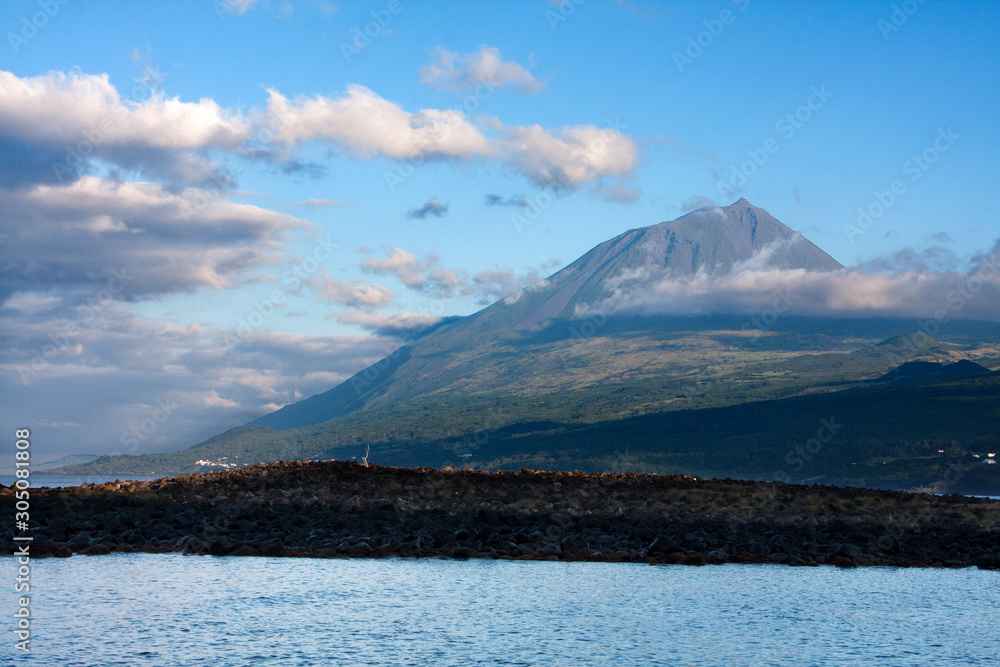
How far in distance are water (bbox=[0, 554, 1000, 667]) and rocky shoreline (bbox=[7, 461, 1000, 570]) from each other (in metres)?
2.21

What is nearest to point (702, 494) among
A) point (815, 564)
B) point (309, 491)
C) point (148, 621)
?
point (815, 564)

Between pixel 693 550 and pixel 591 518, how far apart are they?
6.20m

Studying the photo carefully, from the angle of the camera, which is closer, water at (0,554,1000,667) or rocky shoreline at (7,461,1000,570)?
water at (0,554,1000,667)

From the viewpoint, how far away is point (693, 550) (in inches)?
1437

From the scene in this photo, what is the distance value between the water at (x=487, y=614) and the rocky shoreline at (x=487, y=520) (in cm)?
221

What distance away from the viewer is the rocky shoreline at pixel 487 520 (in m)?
34.9

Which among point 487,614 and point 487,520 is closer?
point 487,614

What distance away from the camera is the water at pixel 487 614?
19562mm

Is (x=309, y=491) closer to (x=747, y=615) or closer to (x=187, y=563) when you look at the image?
(x=187, y=563)

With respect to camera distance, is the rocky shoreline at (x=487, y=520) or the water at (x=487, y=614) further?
the rocky shoreline at (x=487, y=520)

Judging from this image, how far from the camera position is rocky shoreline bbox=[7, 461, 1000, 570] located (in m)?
34.9

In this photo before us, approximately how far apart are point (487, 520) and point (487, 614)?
15.6 metres

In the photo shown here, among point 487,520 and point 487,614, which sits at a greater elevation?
point 487,520

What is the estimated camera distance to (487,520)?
1555 inches
